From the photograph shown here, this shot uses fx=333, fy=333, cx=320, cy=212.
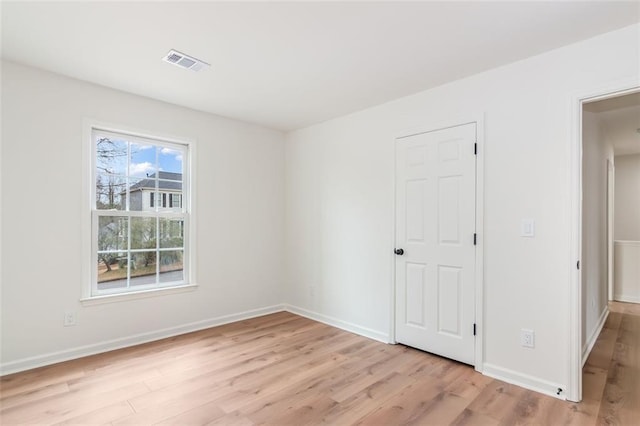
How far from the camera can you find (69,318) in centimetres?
298

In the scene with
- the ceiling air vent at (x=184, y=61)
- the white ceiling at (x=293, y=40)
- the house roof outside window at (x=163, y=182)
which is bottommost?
the house roof outside window at (x=163, y=182)

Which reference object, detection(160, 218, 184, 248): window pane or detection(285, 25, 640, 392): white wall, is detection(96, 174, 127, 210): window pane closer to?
detection(160, 218, 184, 248): window pane

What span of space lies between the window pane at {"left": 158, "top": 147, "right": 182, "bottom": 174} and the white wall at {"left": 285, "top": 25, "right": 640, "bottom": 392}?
2.08m

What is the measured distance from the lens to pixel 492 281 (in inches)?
107

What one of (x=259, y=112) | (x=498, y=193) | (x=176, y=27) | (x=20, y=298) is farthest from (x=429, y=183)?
(x=20, y=298)

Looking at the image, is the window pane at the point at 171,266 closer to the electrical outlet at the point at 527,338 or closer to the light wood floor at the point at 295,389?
the light wood floor at the point at 295,389

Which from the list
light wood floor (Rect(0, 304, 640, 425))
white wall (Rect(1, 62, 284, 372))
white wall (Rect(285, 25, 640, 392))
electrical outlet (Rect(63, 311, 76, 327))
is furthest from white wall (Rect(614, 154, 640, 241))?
electrical outlet (Rect(63, 311, 76, 327))

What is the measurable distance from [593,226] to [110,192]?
16.0 feet

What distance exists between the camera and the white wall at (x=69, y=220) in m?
2.72

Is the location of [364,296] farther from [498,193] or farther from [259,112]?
[259,112]

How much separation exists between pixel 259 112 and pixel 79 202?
6.66 feet

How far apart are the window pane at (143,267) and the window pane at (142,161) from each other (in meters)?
0.84

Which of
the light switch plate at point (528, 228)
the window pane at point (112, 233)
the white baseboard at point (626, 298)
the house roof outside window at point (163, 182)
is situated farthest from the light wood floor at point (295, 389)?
the white baseboard at point (626, 298)

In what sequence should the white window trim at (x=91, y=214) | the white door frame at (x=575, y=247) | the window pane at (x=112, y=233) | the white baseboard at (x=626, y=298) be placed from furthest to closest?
1. the white baseboard at (x=626, y=298)
2. the window pane at (x=112, y=233)
3. the white window trim at (x=91, y=214)
4. the white door frame at (x=575, y=247)
